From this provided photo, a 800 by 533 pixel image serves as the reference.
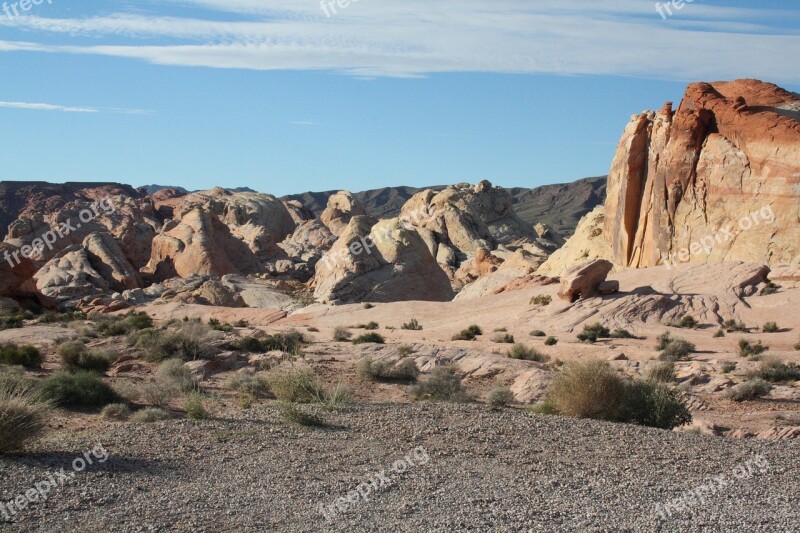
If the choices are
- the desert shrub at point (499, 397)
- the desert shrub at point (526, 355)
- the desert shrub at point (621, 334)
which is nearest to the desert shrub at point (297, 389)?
the desert shrub at point (499, 397)

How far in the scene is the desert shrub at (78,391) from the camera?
52.4ft

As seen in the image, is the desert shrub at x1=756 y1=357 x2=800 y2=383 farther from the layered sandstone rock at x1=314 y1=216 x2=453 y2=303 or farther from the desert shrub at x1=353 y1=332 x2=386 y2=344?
the layered sandstone rock at x1=314 y1=216 x2=453 y2=303

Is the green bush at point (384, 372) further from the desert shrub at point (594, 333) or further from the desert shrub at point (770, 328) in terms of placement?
the desert shrub at point (770, 328)

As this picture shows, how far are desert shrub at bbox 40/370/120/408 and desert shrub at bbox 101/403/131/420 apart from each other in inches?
31.3

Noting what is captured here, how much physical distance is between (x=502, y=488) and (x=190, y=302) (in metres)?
32.7

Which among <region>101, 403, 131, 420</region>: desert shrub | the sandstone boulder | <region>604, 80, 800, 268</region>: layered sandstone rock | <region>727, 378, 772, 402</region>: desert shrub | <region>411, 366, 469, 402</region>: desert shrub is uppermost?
<region>604, 80, 800, 268</region>: layered sandstone rock

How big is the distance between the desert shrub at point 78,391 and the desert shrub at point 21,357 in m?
4.71

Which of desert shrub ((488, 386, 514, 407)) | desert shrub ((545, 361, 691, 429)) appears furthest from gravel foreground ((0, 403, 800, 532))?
desert shrub ((488, 386, 514, 407))

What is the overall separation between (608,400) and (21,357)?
14.4 meters

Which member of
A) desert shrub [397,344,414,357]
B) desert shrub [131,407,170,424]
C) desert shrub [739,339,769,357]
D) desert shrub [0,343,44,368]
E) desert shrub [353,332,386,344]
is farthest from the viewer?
desert shrub [353,332,386,344]

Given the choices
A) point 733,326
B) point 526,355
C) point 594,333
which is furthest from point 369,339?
point 733,326

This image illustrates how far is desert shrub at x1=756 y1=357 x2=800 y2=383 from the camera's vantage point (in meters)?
20.8

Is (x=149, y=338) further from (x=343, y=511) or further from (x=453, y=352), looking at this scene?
(x=343, y=511)

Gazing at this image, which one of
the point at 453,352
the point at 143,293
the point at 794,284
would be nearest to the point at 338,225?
the point at 143,293
